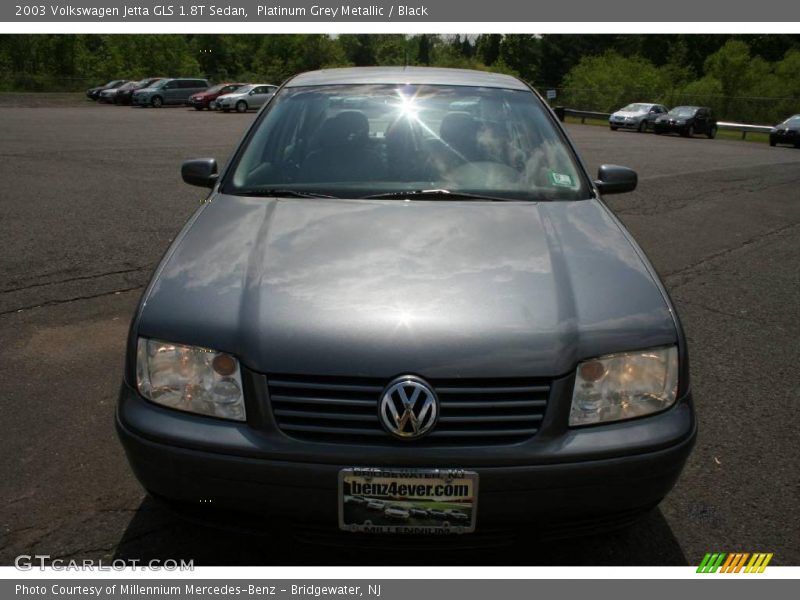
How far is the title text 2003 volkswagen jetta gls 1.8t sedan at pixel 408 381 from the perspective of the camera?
2.21m

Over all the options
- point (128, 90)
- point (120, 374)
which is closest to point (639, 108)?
point (128, 90)

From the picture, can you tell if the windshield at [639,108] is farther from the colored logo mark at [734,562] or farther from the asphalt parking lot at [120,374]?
the colored logo mark at [734,562]

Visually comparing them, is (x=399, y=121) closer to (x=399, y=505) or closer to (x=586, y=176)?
(x=586, y=176)

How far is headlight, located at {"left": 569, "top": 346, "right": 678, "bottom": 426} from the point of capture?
7.63 feet

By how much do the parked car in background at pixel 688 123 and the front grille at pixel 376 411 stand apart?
112 ft

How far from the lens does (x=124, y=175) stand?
11984 millimetres

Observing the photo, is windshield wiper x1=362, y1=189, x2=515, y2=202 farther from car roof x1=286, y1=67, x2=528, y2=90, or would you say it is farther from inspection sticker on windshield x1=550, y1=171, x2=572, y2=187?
car roof x1=286, y1=67, x2=528, y2=90

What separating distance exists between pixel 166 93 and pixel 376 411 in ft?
159

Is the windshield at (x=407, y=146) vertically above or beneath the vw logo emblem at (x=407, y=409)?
above

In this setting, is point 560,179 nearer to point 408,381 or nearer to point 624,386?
point 624,386

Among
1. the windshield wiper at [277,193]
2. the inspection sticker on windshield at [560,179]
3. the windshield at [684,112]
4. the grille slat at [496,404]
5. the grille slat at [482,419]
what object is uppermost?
the inspection sticker on windshield at [560,179]

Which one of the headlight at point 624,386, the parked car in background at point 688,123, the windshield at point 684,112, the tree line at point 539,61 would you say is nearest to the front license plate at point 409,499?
the headlight at point 624,386

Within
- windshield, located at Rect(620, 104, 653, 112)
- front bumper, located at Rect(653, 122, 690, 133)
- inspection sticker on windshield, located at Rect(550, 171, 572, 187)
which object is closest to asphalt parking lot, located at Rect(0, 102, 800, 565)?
inspection sticker on windshield, located at Rect(550, 171, 572, 187)

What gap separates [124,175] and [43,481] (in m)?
9.66
